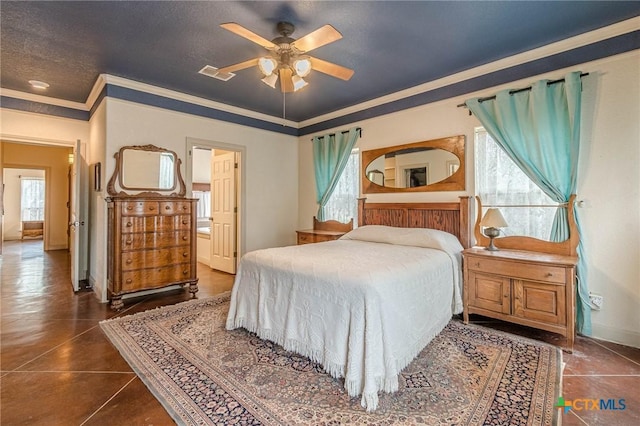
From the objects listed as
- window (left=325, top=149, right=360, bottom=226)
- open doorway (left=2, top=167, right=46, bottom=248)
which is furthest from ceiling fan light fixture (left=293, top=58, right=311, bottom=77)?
open doorway (left=2, top=167, right=46, bottom=248)

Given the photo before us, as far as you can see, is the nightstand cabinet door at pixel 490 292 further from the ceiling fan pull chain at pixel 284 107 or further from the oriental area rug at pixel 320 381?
the ceiling fan pull chain at pixel 284 107

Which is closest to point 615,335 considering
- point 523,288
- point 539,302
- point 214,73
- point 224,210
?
point 539,302

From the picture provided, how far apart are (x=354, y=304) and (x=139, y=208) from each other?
2.95 metres

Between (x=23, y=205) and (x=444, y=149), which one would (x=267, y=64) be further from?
(x=23, y=205)

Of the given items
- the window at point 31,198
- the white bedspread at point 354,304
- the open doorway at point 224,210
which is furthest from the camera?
the window at point 31,198

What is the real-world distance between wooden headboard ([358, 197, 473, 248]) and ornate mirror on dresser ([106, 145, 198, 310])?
2493 millimetres

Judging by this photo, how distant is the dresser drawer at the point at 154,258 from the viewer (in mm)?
3416

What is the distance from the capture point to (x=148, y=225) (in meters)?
3.56

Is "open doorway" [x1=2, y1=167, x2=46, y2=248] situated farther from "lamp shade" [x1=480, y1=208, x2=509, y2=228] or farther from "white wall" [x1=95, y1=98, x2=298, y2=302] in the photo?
"lamp shade" [x1=480, y1=208, x2=509, y2=228]

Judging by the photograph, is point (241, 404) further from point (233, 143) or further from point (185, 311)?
point (233, 143)

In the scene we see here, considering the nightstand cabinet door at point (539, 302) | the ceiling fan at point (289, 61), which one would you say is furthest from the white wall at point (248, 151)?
the nightstand cabinet door at point (539, 302)

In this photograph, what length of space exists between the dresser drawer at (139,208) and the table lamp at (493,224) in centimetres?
374

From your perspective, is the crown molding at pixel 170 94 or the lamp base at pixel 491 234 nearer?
the lamp base at pixel 491 234

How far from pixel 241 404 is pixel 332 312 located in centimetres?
75
